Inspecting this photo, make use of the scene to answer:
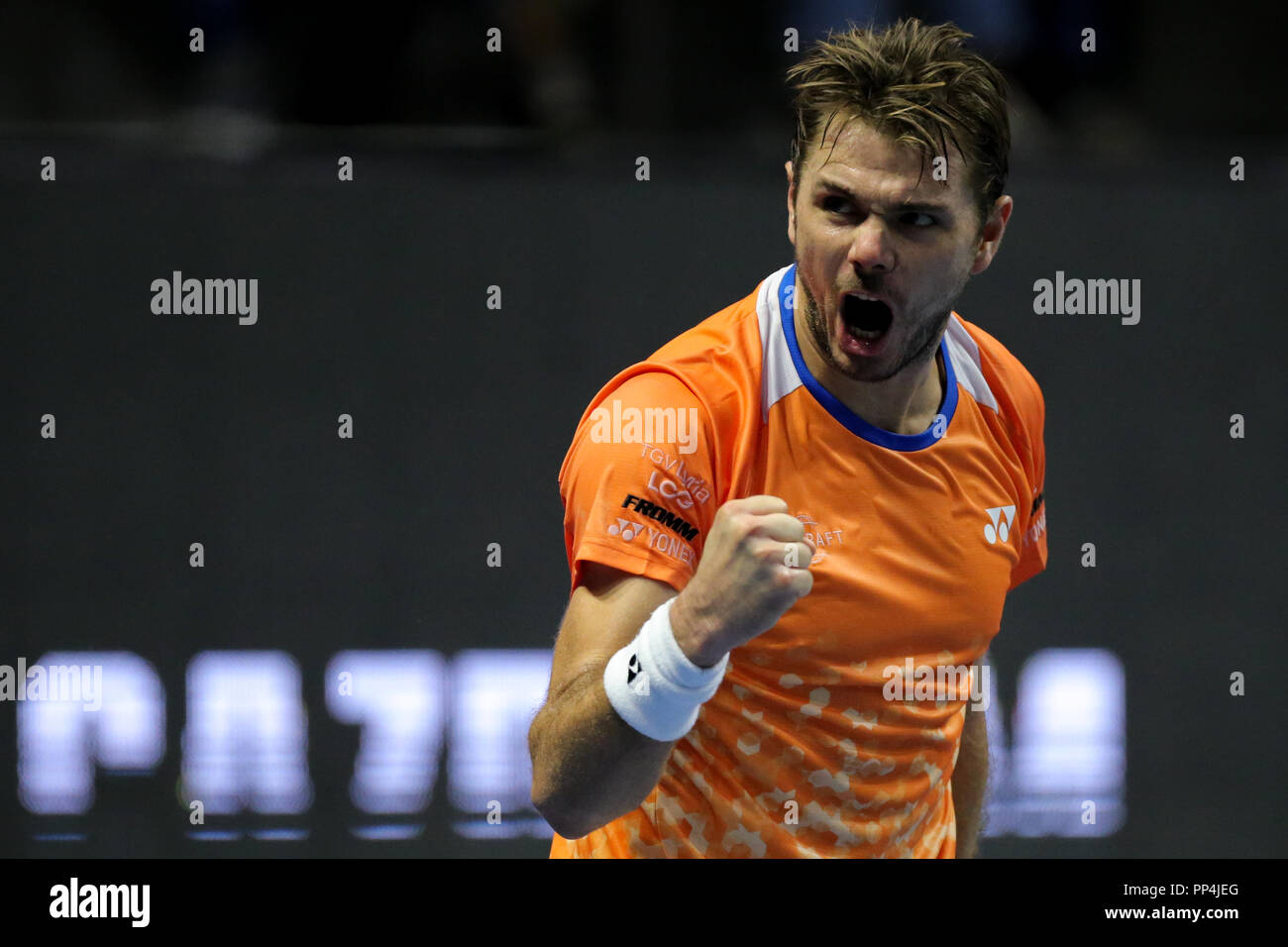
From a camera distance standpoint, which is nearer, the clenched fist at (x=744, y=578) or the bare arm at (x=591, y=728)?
the clenched fist at (x=744, y=578)

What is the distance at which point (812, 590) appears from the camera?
9.06 feet

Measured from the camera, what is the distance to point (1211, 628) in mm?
5469

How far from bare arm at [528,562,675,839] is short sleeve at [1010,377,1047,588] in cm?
105

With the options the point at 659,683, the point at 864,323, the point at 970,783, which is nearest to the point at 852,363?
the point at 864,323

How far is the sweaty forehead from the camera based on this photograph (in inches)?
105

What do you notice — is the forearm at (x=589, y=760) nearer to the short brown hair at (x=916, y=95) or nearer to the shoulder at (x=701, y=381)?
the shoulder at (x=701, y=381)

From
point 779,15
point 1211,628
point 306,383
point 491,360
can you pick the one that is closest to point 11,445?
point 306,383

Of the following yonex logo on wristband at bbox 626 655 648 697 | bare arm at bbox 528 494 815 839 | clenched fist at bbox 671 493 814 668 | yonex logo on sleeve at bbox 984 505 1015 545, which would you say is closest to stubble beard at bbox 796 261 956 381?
yonex logo on sleeve at bbox 984 505 1015 545

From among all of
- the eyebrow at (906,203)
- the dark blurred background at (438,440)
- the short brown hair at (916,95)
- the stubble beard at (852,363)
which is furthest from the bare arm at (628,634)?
the dark blurred background at (438,440)

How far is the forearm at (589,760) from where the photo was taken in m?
2.38

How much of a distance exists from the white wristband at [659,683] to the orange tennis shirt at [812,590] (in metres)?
0.25

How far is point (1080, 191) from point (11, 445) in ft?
13.1

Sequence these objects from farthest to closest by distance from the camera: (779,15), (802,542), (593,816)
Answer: (779,15), (593,816), (802,542)
